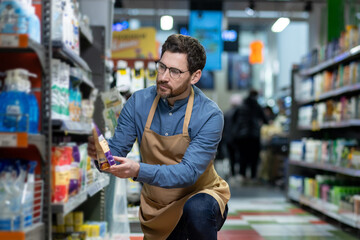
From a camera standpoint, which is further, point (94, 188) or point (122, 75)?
point (122, 75)

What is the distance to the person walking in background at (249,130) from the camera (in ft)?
32.1

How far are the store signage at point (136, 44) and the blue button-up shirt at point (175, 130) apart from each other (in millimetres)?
3595

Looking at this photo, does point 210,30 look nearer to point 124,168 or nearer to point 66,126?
point 66,126

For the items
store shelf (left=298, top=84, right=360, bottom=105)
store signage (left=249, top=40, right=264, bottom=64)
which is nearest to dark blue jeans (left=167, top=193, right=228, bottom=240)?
store shelf (left=298, top=84, right=360, bottom=105)

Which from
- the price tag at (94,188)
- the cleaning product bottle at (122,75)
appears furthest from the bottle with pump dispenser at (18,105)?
the cleaning product bottle at (122,75)

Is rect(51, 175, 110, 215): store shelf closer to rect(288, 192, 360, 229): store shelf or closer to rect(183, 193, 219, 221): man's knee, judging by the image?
rect(183, 193, 219, 221): man's knee

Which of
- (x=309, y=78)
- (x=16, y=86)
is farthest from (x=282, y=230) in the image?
(x=16, y=86)

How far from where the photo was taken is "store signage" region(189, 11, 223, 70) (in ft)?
36.2

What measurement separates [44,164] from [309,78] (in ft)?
19.0

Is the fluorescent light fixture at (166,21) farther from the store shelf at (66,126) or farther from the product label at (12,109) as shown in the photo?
the product label at (12,109)

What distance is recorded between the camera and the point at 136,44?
6.09 meters

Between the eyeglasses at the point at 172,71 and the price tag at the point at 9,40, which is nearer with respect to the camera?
the price tag at the point at 9,40

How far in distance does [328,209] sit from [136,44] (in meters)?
2.94

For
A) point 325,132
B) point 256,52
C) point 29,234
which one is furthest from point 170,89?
point 256,52
